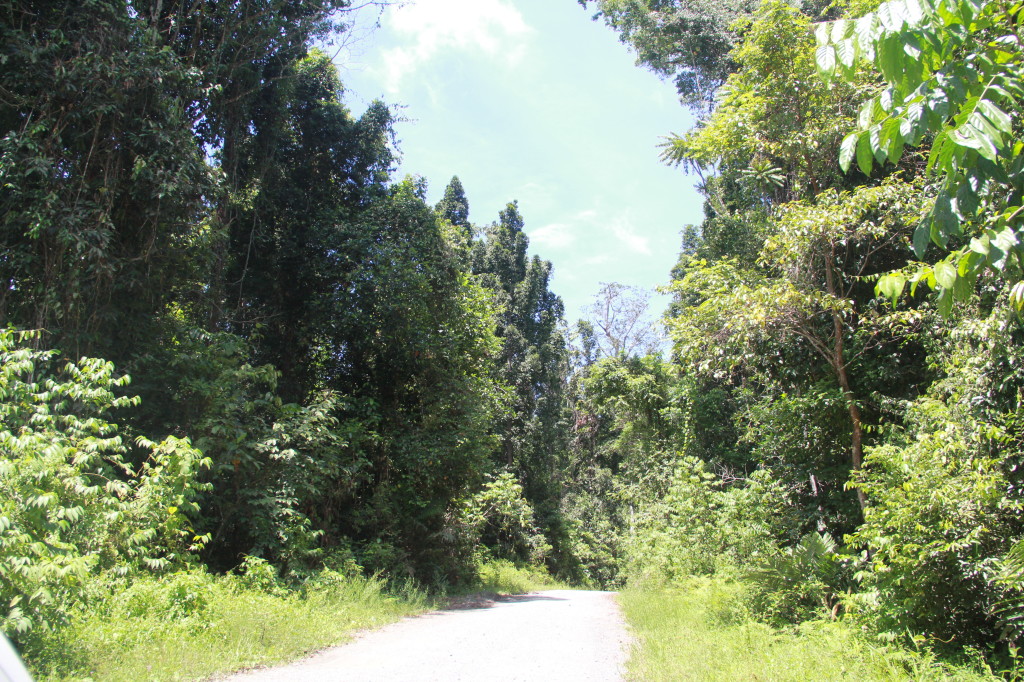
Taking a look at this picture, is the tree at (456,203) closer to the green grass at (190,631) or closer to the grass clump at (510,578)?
the grass clump at (510,578)

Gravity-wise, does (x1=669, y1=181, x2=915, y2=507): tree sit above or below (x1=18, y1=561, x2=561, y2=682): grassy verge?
above

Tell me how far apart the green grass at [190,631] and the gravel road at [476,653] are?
0.38 metres

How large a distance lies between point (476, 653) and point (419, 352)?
9025 mm

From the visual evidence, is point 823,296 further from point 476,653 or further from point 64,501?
point 64,501

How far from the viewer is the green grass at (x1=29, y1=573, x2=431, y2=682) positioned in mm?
4824

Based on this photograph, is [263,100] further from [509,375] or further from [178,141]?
[509,375]

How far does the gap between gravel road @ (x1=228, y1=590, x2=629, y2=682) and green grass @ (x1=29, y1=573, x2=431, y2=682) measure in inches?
14.9

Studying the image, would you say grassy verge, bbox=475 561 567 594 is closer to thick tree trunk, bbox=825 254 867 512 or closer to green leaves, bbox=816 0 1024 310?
thick tree trunk, bbox=825 254 867 512

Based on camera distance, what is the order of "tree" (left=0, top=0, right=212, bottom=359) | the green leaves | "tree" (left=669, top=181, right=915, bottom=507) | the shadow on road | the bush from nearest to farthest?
the green leaves
the bush
"tree" (left=0, top=0, right=212, bottom=359)
"tree" (left=669, top=181, right=915, bottom=507)
the shadow on road

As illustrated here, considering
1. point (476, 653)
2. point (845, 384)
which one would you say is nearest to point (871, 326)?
point (845, 384)

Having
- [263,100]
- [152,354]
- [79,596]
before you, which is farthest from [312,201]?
[79,596]

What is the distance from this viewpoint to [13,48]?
25.9 ft

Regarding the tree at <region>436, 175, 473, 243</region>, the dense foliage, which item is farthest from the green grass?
the tree at <region>436, 175, 473, 243</region>

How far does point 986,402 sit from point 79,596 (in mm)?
8644
